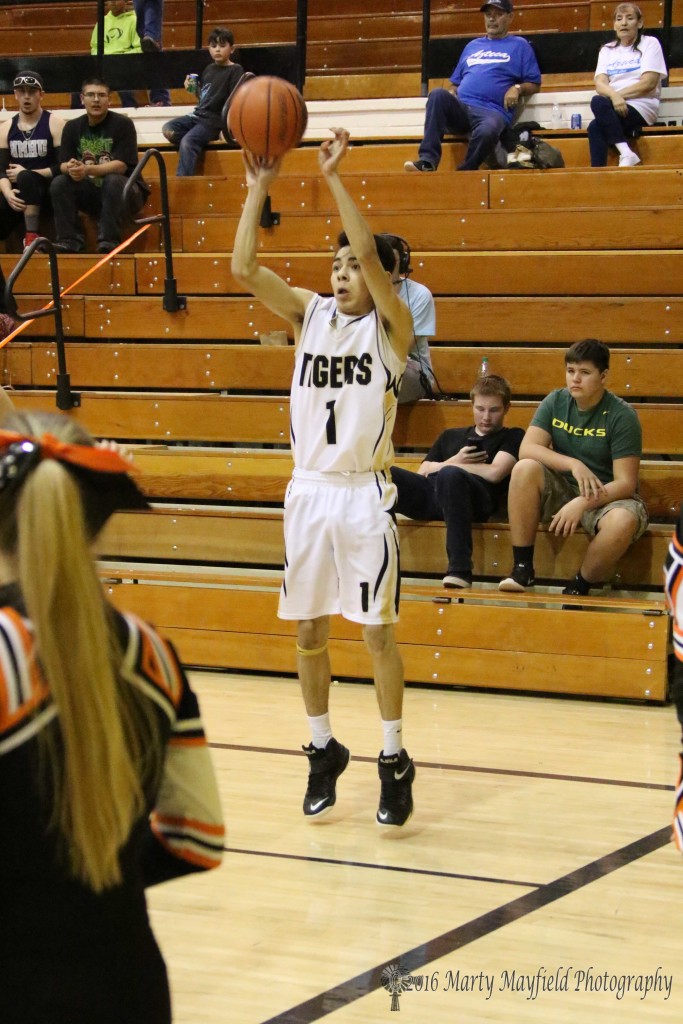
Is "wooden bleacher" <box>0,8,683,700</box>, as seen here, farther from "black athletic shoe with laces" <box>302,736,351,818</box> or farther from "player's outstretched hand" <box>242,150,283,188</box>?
"player's outstretched hand" <box>242,150,283,188</box>

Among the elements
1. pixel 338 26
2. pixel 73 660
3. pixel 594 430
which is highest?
pixel 338 26

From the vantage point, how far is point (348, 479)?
13.3 feet

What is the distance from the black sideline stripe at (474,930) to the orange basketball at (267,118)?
2.35 meters

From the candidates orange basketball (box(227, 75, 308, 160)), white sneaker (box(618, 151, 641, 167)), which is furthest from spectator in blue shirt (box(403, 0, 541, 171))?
orange basketball (box(227, 75, 308, 160))

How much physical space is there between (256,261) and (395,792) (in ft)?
5.61

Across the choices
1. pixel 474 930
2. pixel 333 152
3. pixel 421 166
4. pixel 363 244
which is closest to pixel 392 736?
pixel 474 930

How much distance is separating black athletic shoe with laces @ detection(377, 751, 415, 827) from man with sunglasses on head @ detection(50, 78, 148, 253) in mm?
5056

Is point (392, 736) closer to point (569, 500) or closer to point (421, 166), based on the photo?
point (569, 500)

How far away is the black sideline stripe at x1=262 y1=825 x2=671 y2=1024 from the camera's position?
2791 millimetres

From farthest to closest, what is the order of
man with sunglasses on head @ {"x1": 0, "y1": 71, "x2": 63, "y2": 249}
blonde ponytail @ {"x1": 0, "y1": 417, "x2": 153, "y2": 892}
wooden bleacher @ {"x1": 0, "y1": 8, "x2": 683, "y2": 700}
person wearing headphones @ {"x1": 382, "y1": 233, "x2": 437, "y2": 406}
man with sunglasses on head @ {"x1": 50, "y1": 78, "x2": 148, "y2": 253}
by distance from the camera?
man with sunglasses on head @ {"x1": 0, "y1": 71, "x2": 63, "y2": 249}, man with sunglasses on head @ {"x1": 50, "y1": 78, "x2": 148, "y2": 253}, person wearing headphones @ {"x1": 382, "y1": 233, "x2": 437, "y2": 406}, wooden bleacher @ {"x1": 0, "y1": 8, "x2": 683, "y2": 700}, blonde ponytail @ {"x1": 0, "y1": 417, "x2": 153, "y2": 892}

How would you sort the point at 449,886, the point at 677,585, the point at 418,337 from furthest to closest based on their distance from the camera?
the point at 418,337 < the point at 449,886 < the point at 677,585

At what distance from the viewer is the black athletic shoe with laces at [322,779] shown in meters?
4.10

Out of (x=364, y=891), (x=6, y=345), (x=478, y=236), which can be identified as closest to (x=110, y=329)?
(x=6, y=345)

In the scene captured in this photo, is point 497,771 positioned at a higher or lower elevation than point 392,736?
lower
